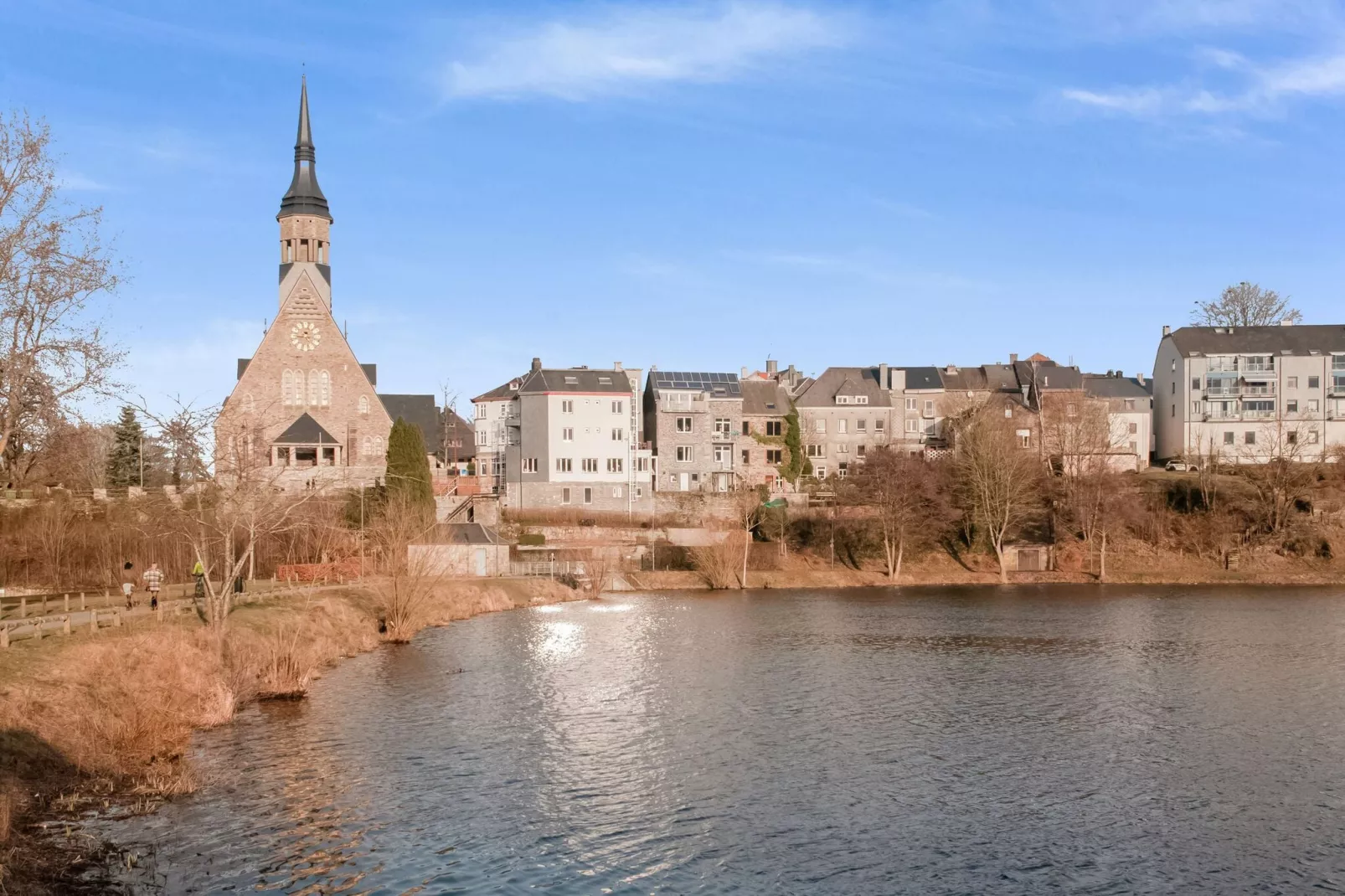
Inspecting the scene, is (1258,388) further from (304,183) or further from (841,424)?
(304,183)

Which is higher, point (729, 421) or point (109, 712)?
point (729, 421)

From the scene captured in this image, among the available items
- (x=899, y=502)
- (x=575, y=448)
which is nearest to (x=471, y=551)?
(x=575, y=448)

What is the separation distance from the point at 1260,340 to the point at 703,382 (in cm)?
4547

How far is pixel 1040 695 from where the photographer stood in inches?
1312

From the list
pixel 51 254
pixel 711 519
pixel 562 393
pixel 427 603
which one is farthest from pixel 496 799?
pixel 562 393

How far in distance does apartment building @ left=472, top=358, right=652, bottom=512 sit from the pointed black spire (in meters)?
20.4

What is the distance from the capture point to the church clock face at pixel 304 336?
79.6m

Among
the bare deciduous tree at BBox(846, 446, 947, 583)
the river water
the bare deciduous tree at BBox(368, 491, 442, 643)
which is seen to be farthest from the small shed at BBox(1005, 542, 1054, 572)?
the bare deciduous tree at BBox(368, 491, 442, 643)

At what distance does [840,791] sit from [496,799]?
691 cm

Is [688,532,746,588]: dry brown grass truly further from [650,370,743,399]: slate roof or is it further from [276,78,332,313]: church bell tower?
[276,78,332,313]: church bell tower

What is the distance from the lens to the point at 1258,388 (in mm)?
91000

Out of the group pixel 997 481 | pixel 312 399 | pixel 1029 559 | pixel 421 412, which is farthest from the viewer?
pixel 421 412

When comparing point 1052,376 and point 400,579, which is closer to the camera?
point 400,579

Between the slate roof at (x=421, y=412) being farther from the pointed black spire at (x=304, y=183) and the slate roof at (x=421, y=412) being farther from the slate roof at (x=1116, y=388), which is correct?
the slate roof at (x=1116, y=388)
